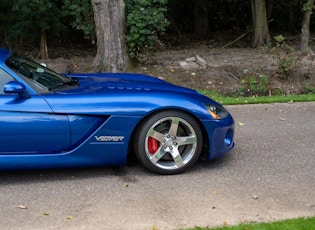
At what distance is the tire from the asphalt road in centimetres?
13

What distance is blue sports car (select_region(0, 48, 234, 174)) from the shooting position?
446 centimetres

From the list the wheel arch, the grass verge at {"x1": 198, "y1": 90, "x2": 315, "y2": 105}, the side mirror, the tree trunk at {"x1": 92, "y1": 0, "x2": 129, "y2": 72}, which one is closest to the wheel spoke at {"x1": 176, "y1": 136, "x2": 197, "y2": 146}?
the wheel arch

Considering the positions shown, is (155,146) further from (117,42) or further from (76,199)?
(117,42)

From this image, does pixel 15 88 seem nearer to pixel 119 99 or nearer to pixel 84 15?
pixel 119 99

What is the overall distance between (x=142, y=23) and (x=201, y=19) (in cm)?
1036

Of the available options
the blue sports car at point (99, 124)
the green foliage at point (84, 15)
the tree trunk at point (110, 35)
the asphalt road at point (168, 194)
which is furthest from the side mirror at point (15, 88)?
the green foliage at point (84, 15)

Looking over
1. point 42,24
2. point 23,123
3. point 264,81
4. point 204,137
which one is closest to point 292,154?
point 204,137

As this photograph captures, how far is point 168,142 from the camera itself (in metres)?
4.78

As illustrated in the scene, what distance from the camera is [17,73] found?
462 cm

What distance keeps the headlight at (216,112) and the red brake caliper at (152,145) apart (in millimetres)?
626

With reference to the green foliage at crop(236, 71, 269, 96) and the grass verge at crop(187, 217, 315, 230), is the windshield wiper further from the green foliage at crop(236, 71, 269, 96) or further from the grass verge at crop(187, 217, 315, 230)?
the green foliage at crop(236, 71, 269, 96)

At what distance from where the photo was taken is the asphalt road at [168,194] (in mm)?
3883

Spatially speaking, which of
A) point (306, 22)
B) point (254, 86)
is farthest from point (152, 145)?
point (306, 22)

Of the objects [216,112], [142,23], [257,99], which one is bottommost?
[257,99]
